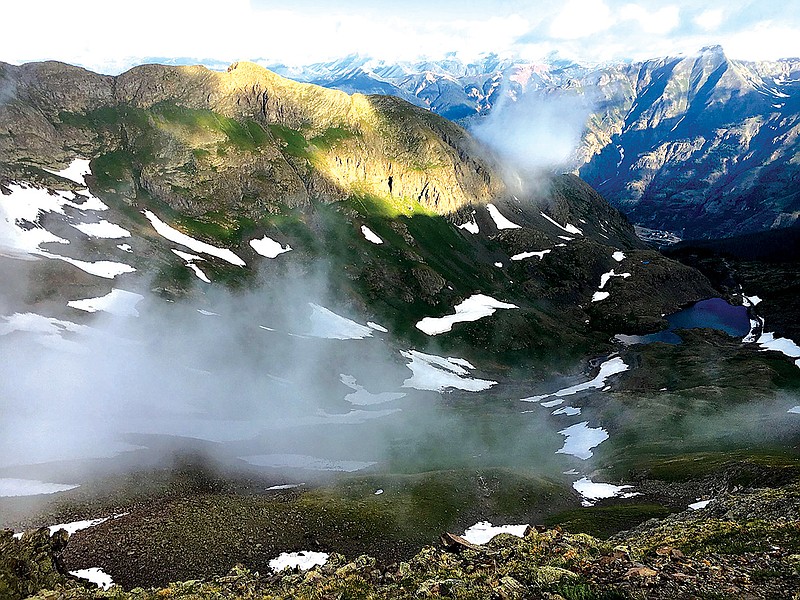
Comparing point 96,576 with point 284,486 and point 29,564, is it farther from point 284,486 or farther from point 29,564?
point 284,486

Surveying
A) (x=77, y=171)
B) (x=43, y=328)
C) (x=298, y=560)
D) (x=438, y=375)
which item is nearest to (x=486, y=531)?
(x=298, y=560)

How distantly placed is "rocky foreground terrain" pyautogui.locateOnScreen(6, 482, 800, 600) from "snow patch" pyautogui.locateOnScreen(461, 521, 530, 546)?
1213 centimetres

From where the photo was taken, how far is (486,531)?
5241 centimetres

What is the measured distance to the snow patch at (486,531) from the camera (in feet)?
165

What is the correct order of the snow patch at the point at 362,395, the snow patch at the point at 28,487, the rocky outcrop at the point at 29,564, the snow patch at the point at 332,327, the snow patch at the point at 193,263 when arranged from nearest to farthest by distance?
the rocky outcrop at the point at 29,564
the snow patch at the point at 28,487
the snow patch at the point at 362,395
the snow patch at the point at 193,263
the snow patch at the point at 332,327

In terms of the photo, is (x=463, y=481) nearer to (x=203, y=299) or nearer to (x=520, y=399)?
(x=520, y=399)

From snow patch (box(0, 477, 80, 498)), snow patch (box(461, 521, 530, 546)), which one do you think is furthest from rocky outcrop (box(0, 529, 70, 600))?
snow patch (box(461, 521, 530, 546))

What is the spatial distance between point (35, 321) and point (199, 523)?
69779 millimetres

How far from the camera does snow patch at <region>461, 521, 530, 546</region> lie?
50.3 m

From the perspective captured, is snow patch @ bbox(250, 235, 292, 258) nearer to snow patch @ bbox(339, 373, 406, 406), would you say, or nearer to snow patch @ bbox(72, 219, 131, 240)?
snow patch @ bbox(72, 219, 131, 240)

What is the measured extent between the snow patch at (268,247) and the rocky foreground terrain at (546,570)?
15714 cm

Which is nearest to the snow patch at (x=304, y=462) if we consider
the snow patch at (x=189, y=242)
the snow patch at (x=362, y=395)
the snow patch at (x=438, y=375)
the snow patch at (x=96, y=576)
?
the snow patch at (x=96, y=576)

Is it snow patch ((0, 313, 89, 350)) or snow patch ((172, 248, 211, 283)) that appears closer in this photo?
snow patch ((0, 313, 89, 350))

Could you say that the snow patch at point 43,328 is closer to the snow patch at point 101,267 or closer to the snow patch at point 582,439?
the snow patch at point 101,267
